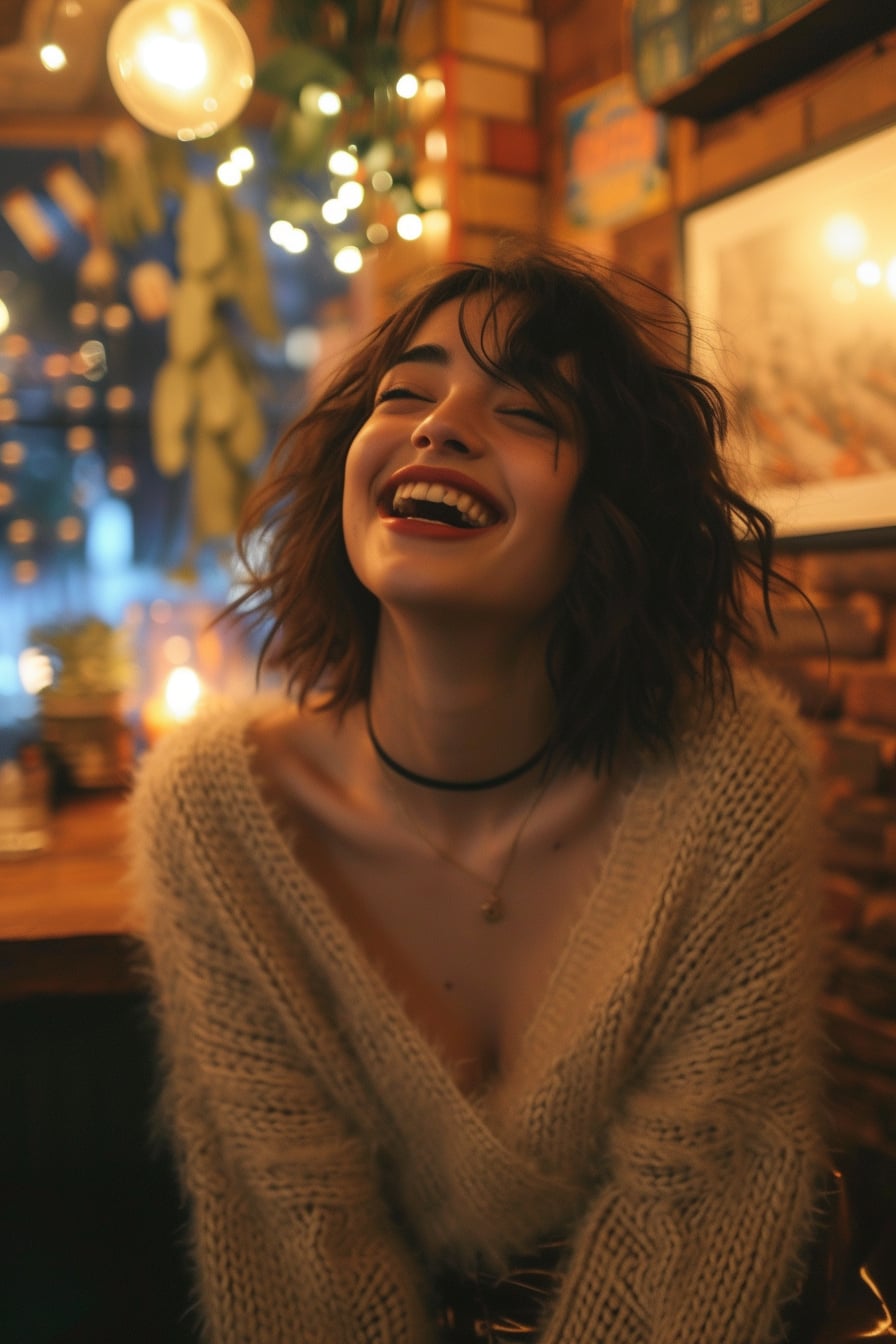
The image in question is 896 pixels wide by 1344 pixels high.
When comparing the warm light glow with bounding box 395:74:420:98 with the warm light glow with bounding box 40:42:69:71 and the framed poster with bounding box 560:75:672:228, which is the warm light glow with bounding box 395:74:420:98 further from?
the warm light glow with bounding box 40:42:69:71

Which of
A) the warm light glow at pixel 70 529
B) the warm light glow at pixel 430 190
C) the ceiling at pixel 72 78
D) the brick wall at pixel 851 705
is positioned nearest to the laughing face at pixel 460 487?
the brick wall at pixel 851 705

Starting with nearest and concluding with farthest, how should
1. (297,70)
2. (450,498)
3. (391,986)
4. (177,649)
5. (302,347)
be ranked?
(450,498)
(391,986)
(297,70)
(177,649)
(302,347)

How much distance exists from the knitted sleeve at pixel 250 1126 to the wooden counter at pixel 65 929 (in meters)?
0.04

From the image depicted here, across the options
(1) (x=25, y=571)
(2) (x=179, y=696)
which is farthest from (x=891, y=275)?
(1) (x=25, y=571)

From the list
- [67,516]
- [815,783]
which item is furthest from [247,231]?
[815,783]

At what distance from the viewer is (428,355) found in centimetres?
101

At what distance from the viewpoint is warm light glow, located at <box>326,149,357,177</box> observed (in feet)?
6.38

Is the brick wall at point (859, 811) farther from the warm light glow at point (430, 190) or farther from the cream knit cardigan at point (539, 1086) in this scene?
the warm light glow at point (430, 190)

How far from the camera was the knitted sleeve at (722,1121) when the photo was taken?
0.90 m

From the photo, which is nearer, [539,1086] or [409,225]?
[539,1086]

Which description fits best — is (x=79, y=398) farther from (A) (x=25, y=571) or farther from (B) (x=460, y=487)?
(B) (x=460, y=487)

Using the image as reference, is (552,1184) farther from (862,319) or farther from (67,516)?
(67,516)

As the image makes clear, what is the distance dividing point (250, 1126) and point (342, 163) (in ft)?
5.72

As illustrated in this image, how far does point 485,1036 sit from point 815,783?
44 cm
